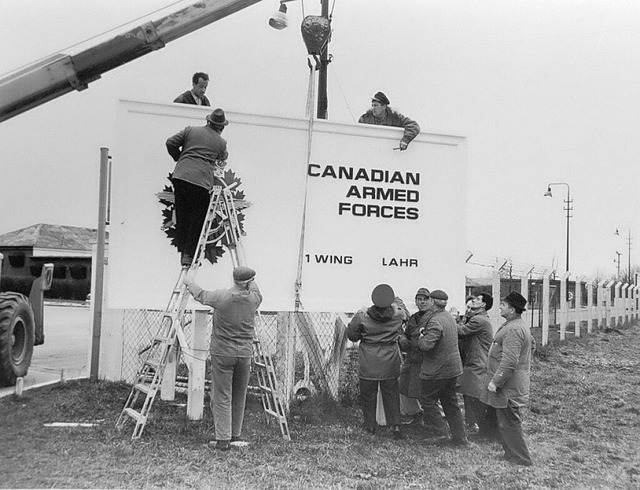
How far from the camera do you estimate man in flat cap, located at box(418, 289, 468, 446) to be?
662cm

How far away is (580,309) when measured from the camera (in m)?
17.2

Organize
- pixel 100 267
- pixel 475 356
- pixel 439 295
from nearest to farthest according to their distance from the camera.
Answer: pixel 439 295, pixel 475 356, pixel 100 267

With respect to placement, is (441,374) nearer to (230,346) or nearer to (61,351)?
(230,346)

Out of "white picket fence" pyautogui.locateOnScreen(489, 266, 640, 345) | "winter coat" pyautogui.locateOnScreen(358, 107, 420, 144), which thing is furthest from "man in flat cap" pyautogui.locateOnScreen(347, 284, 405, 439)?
"white picket fence" pyautogui.locateOnScreen(489, 266, 640, 345)

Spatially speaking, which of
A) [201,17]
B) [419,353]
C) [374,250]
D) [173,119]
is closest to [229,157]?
[173,119]

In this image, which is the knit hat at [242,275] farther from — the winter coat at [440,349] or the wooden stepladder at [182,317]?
the winter coat at [440,349]

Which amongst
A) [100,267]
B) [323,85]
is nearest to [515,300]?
[323,85]

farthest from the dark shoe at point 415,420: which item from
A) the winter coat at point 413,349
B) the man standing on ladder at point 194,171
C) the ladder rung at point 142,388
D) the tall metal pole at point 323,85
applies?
the tall metal pole at point 323,85

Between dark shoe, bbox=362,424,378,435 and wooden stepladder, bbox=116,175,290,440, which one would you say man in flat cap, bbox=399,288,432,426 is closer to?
dark shoe, bbox=362,424,378,435

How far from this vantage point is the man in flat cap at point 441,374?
6.62m

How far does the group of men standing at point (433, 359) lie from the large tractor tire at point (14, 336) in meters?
4.26

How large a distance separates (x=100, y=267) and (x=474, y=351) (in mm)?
4908

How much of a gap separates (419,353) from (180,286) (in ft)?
8.65

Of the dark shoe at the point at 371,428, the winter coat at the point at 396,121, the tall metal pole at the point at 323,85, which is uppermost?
the tall metal pole at the point at 323,85
